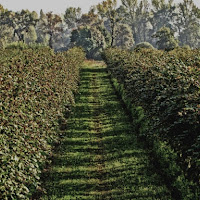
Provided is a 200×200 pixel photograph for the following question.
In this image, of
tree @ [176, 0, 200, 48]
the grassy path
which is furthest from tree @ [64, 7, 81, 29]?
the grassy path

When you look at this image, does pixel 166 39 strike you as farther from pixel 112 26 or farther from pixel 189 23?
pixel 189 23

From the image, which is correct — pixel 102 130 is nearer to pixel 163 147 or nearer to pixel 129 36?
pixel 163 147

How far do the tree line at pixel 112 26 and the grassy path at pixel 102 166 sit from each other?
4658 centimetres

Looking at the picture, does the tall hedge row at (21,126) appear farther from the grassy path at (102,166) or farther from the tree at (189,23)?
the tree at (189,23)

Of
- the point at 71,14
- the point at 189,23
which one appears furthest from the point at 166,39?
the point at 71,14

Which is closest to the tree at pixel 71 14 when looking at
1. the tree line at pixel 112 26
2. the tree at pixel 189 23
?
the tree line at pixel 112 26

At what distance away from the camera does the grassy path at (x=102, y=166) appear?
848 cm

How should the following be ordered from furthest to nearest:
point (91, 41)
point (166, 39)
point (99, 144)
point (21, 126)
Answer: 1. point (91, 41)
2. point (166, 39)
3. point (99, 144)
4. point (21, 126)

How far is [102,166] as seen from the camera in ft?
33.6

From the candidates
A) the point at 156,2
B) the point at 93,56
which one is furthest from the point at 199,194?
the point at 156,2

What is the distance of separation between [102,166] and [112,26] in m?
61.9

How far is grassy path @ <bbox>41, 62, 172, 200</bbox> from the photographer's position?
27.8ft

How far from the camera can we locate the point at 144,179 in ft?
29.7

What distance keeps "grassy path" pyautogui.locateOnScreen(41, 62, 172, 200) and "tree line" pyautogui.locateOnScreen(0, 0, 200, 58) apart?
46584 millimetres
